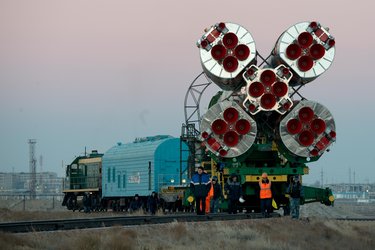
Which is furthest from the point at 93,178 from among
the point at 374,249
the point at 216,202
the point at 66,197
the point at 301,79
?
the point at 374,249

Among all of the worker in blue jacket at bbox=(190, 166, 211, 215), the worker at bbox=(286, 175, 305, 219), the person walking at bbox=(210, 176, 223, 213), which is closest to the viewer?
the worker in blue jacket at bbox=(190, 166, 211, 215)

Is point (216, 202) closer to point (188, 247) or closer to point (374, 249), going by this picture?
point (374, 249)

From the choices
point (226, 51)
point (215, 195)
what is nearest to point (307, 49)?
point (226, 51)

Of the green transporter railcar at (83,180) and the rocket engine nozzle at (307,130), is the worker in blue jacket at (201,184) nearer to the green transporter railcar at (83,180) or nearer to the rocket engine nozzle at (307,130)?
the rocket engine nozzle at (307,130)

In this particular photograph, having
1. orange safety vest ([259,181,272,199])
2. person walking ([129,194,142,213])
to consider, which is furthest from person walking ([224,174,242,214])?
person walking ([129,194,142,213])

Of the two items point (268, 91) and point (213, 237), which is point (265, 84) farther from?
point (213, 237)

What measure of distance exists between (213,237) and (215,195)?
9.06 meters

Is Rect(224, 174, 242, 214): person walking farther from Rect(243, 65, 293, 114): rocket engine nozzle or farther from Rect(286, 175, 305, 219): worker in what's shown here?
Rect(243, 65, 293, 114): rocket engine nozzle

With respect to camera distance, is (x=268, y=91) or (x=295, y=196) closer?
(x=295, y=196)

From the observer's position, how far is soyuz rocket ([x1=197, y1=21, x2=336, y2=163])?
25.1 m

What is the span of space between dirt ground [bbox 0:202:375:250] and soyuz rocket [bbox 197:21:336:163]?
3.29m

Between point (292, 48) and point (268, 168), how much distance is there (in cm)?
402

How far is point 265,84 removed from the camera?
25.1 m

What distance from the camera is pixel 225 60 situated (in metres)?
25.4
